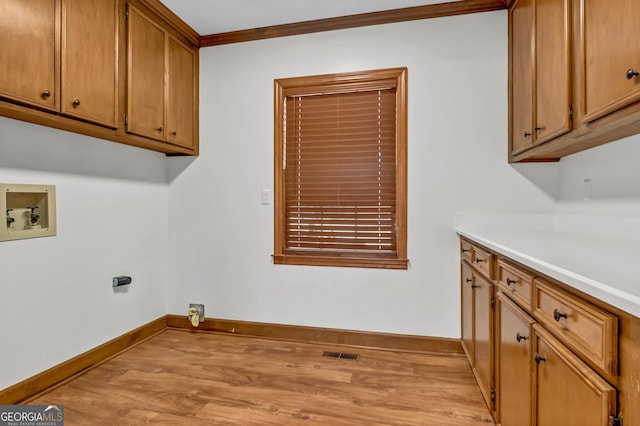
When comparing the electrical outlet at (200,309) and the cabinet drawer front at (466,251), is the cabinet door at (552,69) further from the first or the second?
the electrical outlet at (200,309)

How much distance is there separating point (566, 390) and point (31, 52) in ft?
8.44

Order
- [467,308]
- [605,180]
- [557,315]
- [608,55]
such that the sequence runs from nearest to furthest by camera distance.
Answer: [557,315] < [608,55] < [605,180] < [467,308]

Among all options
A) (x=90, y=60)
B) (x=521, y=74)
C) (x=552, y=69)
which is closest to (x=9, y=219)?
(x=90, y=60)

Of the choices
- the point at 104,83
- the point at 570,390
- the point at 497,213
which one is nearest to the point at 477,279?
the point at 497,213

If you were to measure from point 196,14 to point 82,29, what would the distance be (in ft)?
2.97

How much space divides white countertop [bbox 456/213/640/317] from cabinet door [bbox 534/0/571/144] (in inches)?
21.5

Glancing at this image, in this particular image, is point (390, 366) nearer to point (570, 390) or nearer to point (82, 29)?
point (570, 390)

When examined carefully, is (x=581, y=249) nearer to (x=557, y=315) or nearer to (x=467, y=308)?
(x=557, y=315)

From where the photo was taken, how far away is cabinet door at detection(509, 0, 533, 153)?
1.98 metres

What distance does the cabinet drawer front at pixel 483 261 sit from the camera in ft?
5.57

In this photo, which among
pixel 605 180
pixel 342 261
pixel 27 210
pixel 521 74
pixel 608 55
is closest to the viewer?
pixel 608 55

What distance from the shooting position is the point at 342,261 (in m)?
2.70

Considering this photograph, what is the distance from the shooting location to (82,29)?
1.93 metres

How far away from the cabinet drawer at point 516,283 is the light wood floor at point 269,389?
77 centimetres
